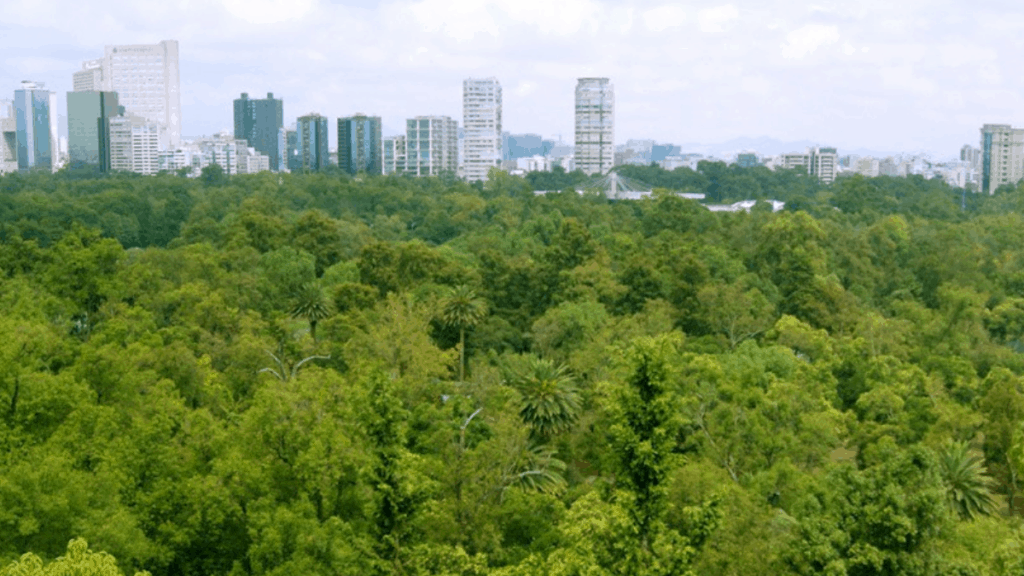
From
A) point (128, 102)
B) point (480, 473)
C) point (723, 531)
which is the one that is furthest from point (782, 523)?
point (128, 102)

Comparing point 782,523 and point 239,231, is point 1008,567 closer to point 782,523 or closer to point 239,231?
point 782,523

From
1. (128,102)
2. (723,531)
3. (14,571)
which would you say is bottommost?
(723,531)

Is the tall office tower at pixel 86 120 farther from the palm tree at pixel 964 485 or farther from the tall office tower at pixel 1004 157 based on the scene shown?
the palm tree at pixel 964 485

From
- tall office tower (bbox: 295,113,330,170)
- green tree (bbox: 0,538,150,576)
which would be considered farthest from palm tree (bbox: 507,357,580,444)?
tall office tower (bbox: 295,113,330,170)

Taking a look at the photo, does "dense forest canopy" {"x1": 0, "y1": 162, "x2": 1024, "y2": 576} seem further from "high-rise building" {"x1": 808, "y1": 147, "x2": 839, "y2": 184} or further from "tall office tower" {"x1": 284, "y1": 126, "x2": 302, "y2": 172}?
"tall office tower" {"x1": 284, "y1": 126, "x2": 302, "y2": 172}

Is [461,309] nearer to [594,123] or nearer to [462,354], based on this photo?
[462,354]

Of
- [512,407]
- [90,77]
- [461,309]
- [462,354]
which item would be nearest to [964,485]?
[512,407]
